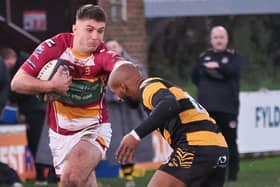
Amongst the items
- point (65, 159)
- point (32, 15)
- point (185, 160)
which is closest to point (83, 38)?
point (65, 159)

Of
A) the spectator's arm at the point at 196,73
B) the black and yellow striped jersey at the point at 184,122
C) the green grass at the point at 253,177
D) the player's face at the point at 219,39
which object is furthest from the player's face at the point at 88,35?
the spectator's arm at the point at 196,73

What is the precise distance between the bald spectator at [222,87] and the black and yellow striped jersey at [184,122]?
560 cm

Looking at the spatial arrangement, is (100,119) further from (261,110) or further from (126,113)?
(261,110)

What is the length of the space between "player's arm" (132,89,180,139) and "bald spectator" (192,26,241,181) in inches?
234

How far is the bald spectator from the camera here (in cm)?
1374

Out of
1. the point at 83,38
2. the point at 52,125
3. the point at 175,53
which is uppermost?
the point at 83,38

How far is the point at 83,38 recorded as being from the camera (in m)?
9.75

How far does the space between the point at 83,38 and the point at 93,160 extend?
3.68 ft

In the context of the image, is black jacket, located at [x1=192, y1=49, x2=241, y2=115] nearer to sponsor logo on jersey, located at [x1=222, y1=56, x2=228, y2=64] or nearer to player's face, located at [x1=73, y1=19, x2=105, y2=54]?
sponsor logo on jersey, located at [x1=222, y1=56, x2=228, y2=64]

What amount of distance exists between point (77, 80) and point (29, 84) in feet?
2.02

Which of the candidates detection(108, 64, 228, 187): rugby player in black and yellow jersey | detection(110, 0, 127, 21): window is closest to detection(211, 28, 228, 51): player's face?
detection(110, 0, 127, 21): window

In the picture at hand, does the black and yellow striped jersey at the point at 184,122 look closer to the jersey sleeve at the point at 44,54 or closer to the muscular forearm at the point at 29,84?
the muscular forearm at the point at 29,84

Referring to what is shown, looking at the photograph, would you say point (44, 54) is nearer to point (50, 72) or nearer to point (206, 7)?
point (50, 72)

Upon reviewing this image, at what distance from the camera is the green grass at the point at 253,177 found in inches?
540
